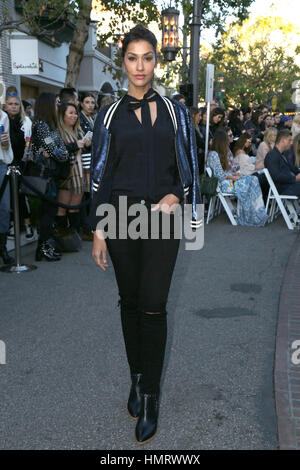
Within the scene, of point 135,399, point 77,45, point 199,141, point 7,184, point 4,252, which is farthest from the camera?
point 77,45

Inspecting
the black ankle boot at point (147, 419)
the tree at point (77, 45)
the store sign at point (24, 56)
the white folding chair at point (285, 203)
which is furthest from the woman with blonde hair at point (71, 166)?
the tree at point (77, 45)

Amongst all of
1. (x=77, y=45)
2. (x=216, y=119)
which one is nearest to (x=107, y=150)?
(x=216, y=119)

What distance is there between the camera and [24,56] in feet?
25.7

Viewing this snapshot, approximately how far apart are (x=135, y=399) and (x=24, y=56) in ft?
20.9

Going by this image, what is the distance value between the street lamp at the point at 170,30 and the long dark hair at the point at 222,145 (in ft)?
22.1

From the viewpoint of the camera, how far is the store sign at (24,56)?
25.3 feet

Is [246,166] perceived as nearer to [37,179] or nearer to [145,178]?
[37,179]

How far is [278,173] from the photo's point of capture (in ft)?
29.6

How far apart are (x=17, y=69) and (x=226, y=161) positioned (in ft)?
13.2

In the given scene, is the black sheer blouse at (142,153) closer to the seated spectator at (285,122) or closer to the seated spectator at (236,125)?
the seated spectator at (236,125)

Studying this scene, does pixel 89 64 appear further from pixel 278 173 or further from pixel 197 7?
pixel 278 173

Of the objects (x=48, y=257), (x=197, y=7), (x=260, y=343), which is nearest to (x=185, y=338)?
(x=260, y=343)

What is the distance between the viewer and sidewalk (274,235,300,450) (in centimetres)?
282
